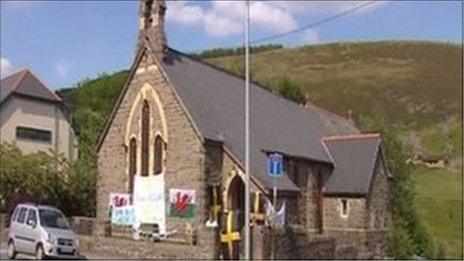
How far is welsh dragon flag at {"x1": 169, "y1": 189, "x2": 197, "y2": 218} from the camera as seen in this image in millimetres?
37344

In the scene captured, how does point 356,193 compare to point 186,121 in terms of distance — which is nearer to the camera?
point 186,121

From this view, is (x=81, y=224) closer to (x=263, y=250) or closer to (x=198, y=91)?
(x=198, y=91)

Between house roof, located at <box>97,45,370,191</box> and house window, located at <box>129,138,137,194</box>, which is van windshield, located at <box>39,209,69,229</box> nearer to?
house roof, located at <box>97,45,370,191</box>

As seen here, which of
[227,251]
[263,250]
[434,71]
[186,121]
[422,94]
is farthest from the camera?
[434,71]

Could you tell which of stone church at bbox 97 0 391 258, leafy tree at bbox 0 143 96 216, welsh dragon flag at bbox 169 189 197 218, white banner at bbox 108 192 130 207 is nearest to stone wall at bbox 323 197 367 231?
stone church at bbox 97 0 391 258

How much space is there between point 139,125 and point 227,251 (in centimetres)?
998

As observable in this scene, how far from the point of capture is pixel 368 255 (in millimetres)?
44812

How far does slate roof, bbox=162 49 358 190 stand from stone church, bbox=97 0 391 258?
0.08 meters

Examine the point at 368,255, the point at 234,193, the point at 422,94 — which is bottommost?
the point at 368,255

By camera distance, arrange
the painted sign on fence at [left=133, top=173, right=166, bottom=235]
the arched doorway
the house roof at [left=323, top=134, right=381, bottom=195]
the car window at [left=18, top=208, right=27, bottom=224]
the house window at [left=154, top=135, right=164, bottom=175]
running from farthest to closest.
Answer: the house roof at [left=323, top=134, right=381, bottom=195] → the house window at [left=154, top=135, right=164, bottom=175] → the painted sign on fence at [left=133, top=173, right=166, bottom=235] → the arched doorway → the car window at [left=18, top=208, right=27, bottom=224]

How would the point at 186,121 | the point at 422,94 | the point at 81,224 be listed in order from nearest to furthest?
the point at 186,121
the point at 81,224
the point at 422,94

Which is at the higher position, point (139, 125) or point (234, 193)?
point (139, 125)

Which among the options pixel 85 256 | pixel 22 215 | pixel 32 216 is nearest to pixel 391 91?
pixel 85 256

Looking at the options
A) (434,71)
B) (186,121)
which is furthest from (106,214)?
(434,71)
